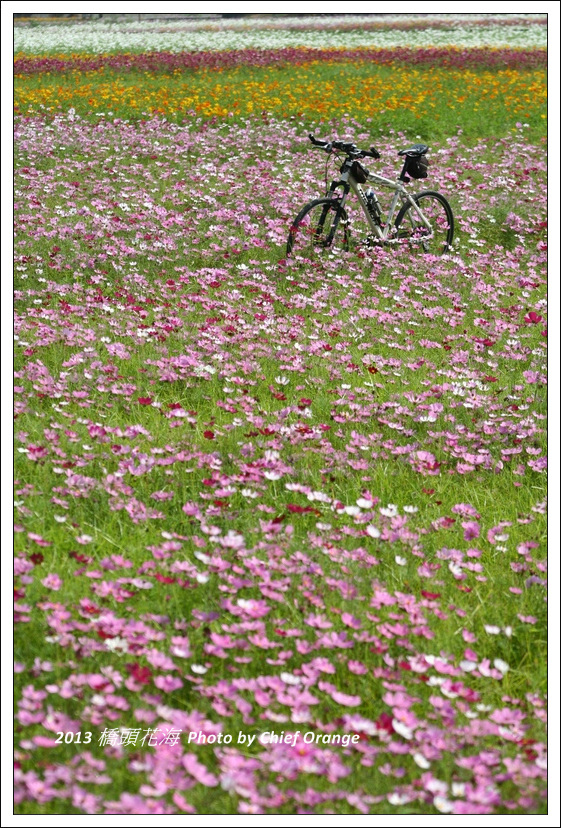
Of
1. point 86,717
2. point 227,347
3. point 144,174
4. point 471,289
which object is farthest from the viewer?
point 144,174

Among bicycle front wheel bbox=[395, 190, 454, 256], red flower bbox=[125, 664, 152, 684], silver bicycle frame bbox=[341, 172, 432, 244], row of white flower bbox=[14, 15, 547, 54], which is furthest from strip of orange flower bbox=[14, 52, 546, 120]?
red flower bbox=[125, 664, 152, 684]

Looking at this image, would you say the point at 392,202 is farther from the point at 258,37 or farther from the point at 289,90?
the point at 258,37

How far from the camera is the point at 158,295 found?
798cm

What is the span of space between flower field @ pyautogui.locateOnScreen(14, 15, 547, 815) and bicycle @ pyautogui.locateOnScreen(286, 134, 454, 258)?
A: 28 cm

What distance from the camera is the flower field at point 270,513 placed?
8.50 feet

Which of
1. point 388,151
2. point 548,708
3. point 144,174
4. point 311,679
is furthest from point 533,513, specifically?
point 388,151

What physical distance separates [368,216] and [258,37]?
91.7ft

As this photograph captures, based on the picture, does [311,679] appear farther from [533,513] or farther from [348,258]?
[348,258]

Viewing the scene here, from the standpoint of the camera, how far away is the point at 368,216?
31.3 feet

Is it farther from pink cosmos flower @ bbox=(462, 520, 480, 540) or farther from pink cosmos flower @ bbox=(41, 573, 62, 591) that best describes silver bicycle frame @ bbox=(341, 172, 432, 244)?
pink cosmos flower @ bbox=(41, 573, 62, 591)

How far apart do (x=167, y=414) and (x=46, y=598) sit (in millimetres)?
2102

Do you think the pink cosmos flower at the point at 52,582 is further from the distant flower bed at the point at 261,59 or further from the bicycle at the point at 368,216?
the distant flower bed at the point at 261,59

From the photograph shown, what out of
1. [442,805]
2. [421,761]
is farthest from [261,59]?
[442,805]

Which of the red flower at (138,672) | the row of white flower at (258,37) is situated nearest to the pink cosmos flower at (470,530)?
the red flower at (138,672)
